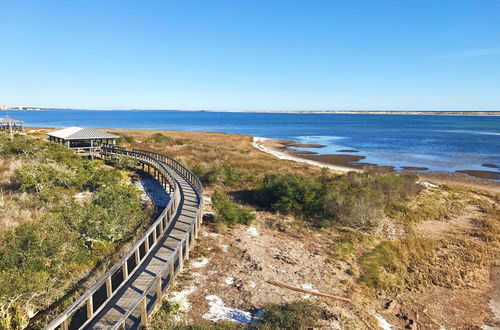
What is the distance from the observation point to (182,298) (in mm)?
9188

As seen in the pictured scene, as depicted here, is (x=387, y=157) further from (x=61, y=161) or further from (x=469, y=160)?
(x=61, y=161)

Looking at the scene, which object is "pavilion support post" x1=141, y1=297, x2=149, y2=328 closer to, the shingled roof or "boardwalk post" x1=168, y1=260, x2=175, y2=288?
"boardwalk post" x1=168, y1=260, x2=175, y2=288

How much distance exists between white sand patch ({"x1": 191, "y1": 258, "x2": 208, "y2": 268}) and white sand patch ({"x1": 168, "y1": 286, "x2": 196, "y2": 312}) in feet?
5.03

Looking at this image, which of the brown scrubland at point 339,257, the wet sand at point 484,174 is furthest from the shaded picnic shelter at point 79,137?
the wet sand at point 484,174

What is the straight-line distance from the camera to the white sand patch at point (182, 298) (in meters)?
8.76

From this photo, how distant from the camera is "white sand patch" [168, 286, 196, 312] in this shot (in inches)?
345

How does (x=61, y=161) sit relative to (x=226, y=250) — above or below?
above

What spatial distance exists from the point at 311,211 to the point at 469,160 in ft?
124

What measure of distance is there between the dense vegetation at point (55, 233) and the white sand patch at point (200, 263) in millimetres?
2941

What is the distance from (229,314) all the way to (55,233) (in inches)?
241

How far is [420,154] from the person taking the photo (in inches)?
2024

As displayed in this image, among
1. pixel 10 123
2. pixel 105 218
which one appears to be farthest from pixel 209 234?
pixel 10 123

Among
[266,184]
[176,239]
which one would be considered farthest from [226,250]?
[266,184]

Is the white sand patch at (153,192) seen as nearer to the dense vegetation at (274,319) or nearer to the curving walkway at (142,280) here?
the curving walkway at (142,280)
